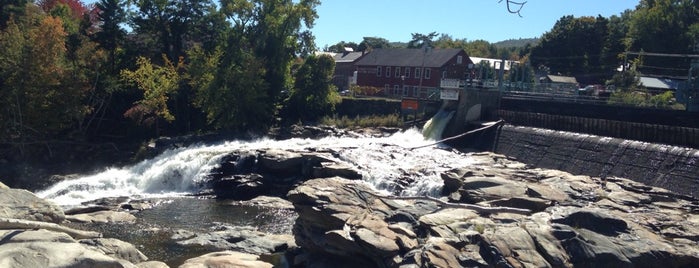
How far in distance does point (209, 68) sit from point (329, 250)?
85.8 feet

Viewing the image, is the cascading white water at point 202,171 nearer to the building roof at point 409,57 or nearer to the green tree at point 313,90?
the green tree at point 313,90

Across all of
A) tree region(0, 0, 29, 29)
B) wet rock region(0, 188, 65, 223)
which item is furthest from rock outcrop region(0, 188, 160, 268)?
tree region(0, 0, 29, 29)

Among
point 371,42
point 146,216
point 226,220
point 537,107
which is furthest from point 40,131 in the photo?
point 371,42

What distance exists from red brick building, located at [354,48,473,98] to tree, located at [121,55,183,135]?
23786mm

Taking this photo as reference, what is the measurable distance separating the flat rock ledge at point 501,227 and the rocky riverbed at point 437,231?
0.11ft

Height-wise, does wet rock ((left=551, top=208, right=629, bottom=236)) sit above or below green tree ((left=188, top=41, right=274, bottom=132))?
below

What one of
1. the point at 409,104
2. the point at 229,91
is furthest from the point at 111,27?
the point at 409,104

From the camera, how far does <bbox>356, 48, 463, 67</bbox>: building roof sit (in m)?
60.1

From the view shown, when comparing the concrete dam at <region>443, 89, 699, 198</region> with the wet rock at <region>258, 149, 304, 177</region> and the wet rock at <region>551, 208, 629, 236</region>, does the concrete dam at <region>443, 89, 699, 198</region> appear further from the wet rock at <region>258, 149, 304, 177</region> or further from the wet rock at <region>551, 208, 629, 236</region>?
the wet rock at <region>258, 149, 304, 177</region>

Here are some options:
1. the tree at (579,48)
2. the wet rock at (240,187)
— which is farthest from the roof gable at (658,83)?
the wet rock at (240,187)

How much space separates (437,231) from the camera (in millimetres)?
15305

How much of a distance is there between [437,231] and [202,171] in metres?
17.9

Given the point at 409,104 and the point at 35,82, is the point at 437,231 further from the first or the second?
the point at 35,82

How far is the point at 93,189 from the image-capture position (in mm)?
28828
